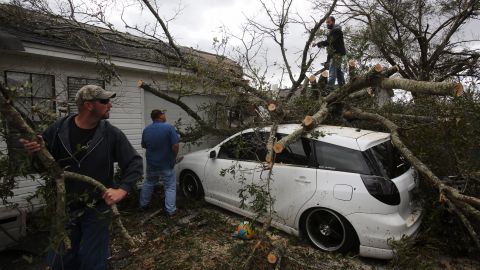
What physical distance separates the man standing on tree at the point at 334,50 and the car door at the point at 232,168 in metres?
2.90

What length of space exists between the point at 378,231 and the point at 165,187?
3.59 metres

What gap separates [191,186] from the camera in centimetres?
629

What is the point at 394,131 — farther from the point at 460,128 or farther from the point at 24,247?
the point at 24,247

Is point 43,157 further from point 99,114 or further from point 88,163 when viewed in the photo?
point 99,114

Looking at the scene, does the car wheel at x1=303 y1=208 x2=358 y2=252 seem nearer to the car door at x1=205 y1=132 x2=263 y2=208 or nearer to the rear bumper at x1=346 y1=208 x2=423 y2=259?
the rear bumper at x1=346 y1=208 x2=423 y2=259

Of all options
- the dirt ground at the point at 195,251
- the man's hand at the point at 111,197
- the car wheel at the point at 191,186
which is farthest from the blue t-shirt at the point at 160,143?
the man's hand at the point at 111,197

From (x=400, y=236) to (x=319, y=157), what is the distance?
1.34 metres

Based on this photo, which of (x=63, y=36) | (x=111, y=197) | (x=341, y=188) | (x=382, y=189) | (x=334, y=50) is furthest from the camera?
(x=334, y=50)

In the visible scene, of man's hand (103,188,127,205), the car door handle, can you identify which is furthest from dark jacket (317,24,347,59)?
man's hand (103,188,127,205)

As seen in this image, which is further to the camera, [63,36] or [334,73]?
[334,73]

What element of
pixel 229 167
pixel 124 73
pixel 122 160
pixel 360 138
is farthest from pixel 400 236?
pixel 124 73

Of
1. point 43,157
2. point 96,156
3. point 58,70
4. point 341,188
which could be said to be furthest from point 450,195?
point 58,70

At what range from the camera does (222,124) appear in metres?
7.56

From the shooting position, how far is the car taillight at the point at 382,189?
3.69 m
